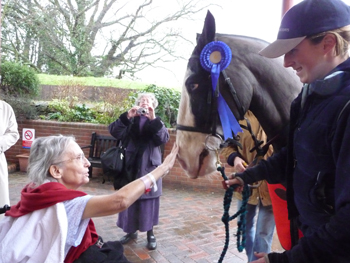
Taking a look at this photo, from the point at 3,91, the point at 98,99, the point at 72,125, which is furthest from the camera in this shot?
the point at 98,99

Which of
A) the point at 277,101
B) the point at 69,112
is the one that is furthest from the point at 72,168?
the point at 69,112

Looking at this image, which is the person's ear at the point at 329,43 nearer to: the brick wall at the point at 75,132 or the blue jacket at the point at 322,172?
the blue jacket at the point at 322,172

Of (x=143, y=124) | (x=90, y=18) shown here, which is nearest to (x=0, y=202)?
(x=143, y=124)

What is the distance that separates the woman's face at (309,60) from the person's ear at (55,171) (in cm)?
148

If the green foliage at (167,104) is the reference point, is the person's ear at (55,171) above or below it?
below

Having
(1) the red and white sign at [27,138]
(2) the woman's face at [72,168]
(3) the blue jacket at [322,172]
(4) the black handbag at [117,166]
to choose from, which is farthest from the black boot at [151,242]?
(1) the red and white sign at [27,138]

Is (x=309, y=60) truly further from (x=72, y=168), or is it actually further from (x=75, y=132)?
(x=75, y=132)

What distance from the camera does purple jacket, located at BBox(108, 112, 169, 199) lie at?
382 cm

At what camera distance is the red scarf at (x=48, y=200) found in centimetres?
166

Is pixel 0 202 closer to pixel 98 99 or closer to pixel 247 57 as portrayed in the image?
pixel 247 57

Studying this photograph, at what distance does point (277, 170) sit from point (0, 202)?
3363 mm

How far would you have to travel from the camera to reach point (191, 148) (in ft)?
6.51

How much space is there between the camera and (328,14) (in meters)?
1.18

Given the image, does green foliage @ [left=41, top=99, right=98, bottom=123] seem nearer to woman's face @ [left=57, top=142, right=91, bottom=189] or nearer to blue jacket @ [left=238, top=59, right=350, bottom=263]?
woman's face @ [left=57, top=142, right=91, bottom=189]
